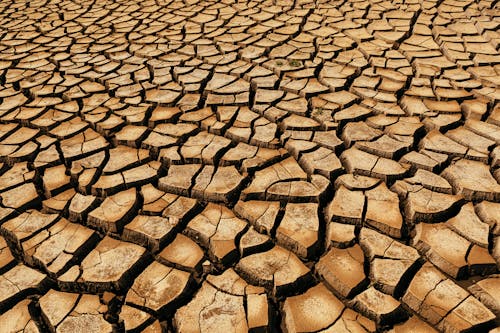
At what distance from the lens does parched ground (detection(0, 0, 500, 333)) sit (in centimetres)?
139

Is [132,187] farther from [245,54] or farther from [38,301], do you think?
[245,54]

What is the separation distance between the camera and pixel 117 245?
1635 millimetres

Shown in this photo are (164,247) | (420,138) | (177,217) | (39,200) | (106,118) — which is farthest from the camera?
(106,118)

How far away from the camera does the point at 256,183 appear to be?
6.17 ft

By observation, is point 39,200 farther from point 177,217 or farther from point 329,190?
point 329,190

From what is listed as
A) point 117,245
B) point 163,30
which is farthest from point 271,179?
point 163,30

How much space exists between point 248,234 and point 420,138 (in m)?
1.14

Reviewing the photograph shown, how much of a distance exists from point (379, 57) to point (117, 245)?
2340 mm

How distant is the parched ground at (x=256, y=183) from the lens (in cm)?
139

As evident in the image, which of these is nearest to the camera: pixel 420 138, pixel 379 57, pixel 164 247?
pixel 164 247

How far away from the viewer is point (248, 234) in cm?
164

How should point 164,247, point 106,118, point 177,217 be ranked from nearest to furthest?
point 164,247 < point 177,217 < point 106,118

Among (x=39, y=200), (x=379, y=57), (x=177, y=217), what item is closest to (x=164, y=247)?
(x=177, y=217)

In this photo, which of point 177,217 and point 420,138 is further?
point 420,138
